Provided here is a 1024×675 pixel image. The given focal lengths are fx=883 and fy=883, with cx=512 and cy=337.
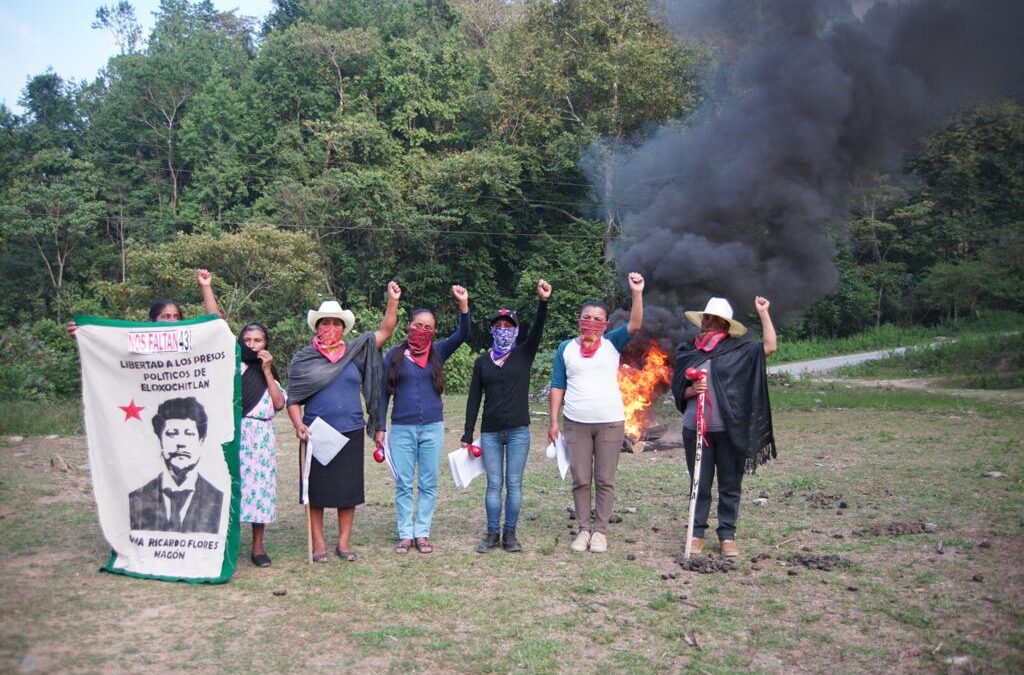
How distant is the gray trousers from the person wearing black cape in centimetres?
61

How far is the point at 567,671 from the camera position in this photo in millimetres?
4949

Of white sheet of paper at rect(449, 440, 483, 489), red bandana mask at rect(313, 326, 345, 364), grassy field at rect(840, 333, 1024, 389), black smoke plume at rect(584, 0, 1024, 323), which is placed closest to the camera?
red bandana mask at rect(313, 326, 345, 364)

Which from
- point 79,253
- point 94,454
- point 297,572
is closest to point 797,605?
point 297,572

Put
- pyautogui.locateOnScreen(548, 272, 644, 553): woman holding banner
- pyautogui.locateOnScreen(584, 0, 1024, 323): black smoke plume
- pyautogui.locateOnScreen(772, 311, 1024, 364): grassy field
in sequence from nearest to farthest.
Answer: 1. pyautogui.locateOnScreen(548, 272, 644, 553): woman holding banner
2. pyautogui.locateOnScreen(584, 0, 1024, 323): black smoke plume
3. pyautogui.locateOnScreen(772, 311, 1024, 364): grassy field

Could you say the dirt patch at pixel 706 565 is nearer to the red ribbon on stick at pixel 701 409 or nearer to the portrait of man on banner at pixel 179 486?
the red ribbon on stick at pixel 701 409

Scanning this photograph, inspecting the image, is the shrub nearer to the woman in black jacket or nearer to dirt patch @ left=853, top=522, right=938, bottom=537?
the woman in black jacket

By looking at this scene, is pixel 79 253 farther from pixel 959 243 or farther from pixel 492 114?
pixel 959 243

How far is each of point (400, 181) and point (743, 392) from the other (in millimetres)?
32165

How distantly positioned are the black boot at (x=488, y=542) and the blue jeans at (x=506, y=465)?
0.11m

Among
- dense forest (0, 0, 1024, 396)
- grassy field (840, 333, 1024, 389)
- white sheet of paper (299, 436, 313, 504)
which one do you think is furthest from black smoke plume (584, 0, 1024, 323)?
grassy field (840, 333, 1024, 389)

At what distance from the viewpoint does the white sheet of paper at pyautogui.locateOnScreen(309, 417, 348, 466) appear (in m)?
7.00

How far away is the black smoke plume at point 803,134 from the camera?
15039 millimetres

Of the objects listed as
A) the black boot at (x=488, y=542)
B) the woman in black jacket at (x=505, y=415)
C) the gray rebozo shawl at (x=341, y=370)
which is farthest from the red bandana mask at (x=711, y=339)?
the gray rebozo shawl at (x=341, y=370)

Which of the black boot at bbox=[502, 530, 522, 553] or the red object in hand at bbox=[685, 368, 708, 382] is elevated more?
the red object in hand at bbox=[685, 368, 708, 382]
